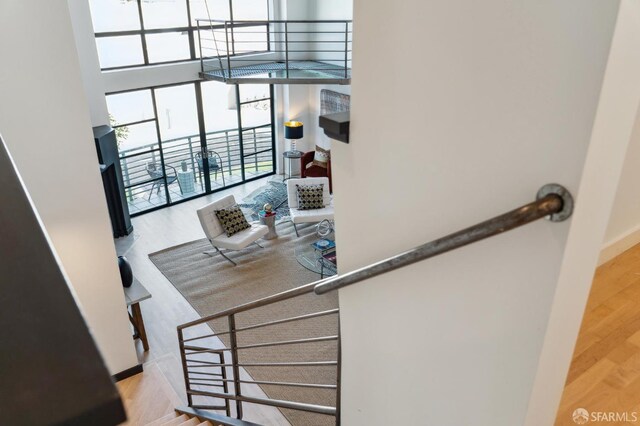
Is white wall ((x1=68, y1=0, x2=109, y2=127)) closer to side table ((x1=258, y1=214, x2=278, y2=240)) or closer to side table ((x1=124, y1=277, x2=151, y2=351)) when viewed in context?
side table ((x1=258, y1=214, x2=278, y2=240))

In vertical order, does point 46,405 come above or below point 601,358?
above

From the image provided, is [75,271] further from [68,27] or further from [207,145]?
[207,145]

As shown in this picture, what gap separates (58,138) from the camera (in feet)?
14.9

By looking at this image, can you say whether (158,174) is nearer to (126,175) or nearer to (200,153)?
(126,175)

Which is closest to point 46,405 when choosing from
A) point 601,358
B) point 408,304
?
point 408,304

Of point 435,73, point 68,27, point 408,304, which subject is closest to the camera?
point 435,73

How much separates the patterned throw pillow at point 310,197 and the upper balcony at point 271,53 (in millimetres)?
1905

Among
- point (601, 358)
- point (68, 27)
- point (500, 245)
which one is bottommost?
point (601, 358)

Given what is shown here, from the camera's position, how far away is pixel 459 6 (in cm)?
120

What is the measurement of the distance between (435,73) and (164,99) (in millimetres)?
9356

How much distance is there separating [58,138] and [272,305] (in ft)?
11.9

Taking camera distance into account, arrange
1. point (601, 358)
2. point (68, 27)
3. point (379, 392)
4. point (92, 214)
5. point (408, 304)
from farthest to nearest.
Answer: point (92, 214) → point (68, 27) → point (601, 358) → point (379, 392) → point (408, 304)

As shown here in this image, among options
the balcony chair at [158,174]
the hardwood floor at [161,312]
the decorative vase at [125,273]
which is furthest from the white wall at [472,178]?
the balcony chair at [158,174]

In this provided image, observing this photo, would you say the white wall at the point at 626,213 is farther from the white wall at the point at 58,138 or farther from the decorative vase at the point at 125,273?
the decorative vase at the point at 125,273
